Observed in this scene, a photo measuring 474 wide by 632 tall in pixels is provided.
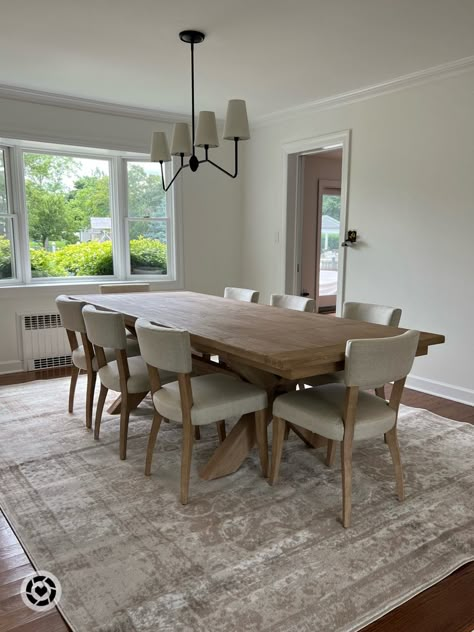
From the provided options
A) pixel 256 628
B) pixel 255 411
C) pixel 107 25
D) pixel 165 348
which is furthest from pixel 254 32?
pixel 256 628

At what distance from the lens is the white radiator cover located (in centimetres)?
464

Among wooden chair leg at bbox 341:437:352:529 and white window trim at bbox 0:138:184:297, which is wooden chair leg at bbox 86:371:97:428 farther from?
white window trim at bbox 0:138:184:297

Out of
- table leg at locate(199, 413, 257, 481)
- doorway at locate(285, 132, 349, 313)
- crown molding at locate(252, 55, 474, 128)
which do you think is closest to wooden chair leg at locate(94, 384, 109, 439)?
table leg at locate(199, 413, 257, 481)

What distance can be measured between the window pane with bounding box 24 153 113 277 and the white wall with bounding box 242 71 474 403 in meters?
2.30

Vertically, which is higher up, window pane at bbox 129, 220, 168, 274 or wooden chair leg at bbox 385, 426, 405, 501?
window pane at bbox 129, 220, 168, 274

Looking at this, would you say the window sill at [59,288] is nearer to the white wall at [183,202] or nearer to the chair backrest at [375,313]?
the white wall at [183,202]

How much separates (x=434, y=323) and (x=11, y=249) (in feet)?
12.9

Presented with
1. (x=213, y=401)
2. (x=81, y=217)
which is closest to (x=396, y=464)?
(x=213, y=401)

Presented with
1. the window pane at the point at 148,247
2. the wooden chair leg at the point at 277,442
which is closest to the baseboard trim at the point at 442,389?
the wooden chair leg at the point at 277,442

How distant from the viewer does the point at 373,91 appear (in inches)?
164

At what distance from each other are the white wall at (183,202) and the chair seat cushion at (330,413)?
10.7 feet

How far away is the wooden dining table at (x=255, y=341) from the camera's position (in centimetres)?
205

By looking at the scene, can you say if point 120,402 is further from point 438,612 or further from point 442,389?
point 442,389

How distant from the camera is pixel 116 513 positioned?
2.22 metres
